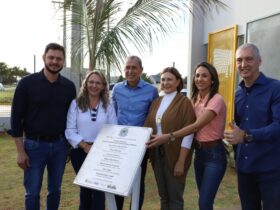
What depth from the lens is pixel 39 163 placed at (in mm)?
4168

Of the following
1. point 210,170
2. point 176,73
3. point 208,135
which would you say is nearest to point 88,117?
point 176,73

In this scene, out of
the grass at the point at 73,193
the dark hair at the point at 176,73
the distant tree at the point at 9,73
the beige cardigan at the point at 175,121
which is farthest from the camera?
the distant tree at the point at 9,73

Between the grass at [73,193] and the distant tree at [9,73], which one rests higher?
the distant tree at [9,73]

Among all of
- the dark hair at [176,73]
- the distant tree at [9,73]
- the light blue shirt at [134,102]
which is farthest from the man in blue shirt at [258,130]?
the distant tree at [9,73]

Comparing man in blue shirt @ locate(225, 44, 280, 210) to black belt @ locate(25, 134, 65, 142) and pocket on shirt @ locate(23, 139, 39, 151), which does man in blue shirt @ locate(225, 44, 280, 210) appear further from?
pocket on shirt @ locate(23, 139, 39, 151)

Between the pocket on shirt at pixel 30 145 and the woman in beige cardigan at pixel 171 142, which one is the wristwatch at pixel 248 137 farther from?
the pocket on shirt at pixel 30 145

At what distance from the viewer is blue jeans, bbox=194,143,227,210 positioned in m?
3.72

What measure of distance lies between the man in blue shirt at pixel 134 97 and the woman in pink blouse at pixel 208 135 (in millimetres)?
Answer: 592

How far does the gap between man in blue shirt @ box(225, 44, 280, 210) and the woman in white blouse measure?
146cm

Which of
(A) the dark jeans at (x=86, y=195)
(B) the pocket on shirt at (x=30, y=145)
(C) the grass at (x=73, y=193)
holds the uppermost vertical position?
(B) the pocket on shirt at (x=30, y=145)

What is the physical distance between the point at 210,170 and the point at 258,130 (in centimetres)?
78

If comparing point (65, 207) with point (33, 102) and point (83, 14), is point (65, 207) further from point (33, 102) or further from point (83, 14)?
point (83, 14)

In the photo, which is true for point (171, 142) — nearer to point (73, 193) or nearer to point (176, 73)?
point (176, 73)

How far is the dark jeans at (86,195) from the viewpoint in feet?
13.8
